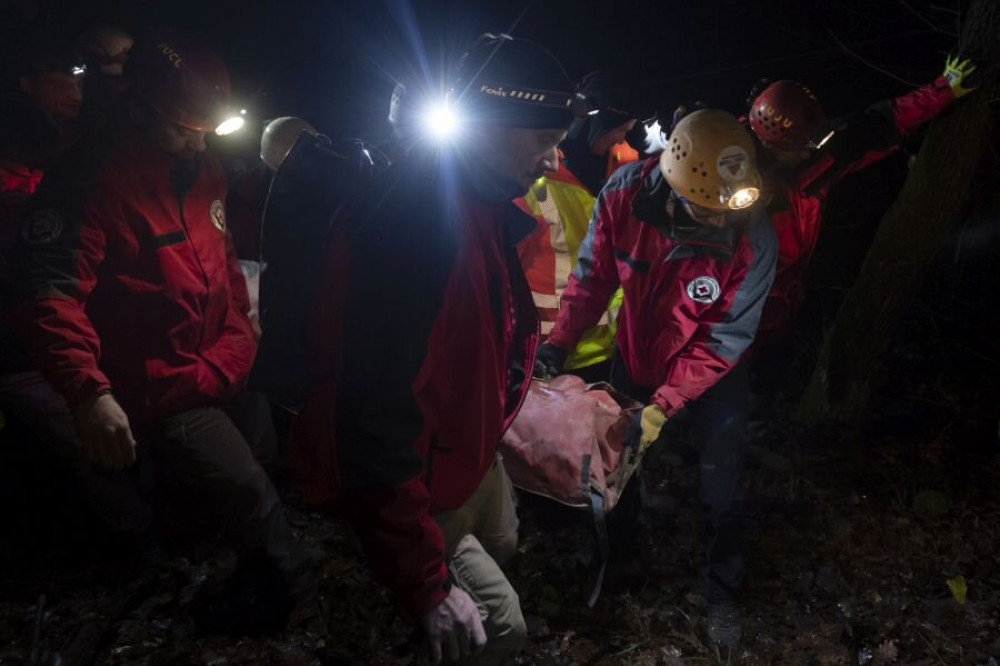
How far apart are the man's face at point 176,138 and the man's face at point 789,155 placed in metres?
3.98

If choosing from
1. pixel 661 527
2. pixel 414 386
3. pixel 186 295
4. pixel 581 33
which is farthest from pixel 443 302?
pixel 581 33

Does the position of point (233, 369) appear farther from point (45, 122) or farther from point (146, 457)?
point (45, 122)

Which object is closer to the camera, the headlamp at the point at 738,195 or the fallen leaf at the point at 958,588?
the headlamp at the point at 738,195

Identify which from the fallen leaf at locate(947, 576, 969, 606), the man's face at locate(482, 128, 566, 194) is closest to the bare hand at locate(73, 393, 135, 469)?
the man's face at locate(482, 128, 566, 194)

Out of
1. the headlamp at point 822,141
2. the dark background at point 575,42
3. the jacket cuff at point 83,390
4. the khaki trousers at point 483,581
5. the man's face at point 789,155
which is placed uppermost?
the dark background at point 575,42

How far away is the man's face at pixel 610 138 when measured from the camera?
524 centimetres

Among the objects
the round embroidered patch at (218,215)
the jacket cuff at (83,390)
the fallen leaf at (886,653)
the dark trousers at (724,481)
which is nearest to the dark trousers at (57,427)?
the jacket cuff at (83,390)

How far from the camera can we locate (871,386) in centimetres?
511

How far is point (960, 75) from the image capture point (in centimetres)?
396

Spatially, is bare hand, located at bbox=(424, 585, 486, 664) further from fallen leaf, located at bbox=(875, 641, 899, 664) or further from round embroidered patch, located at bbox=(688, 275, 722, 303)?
fallen leaf, located at bbox=(875, 641, 899, 664)

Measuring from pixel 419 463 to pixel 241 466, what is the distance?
6.40ft

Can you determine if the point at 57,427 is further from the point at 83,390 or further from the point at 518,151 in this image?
the point at 518,151

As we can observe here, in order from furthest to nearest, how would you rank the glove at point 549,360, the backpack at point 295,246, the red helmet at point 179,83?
the glove at point 549,360
the red helmet at point 179,83
the backpack at point 295,246

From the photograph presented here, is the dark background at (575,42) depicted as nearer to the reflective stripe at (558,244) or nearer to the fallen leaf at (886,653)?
the reflective stripe at (558,244)
